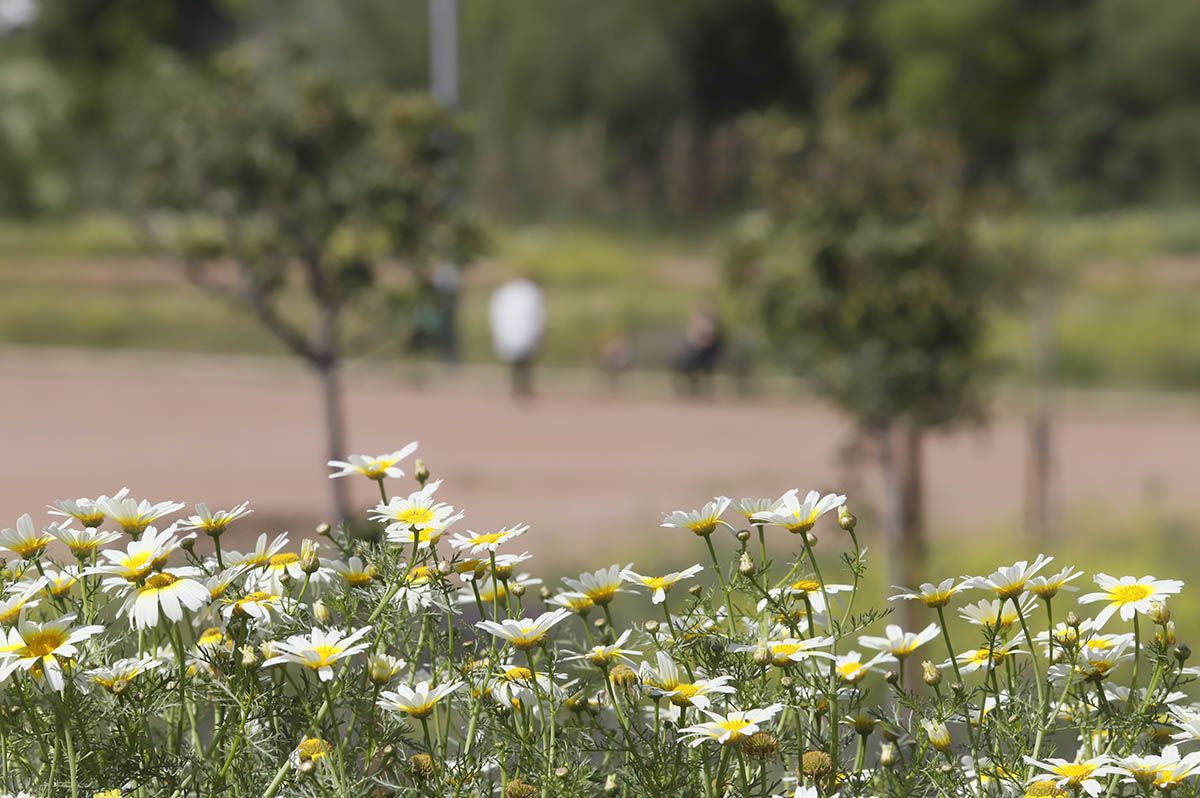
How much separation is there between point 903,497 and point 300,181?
4169 millimetres

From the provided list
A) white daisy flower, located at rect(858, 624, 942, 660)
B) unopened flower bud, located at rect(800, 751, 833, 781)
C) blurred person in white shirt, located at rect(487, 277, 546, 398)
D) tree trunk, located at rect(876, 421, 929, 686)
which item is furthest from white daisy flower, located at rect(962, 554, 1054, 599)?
blurred person in white shirt, located at rect(487, 277, 546, 398)

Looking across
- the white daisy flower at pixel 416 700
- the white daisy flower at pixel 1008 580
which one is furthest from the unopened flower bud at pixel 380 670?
the white daisy flower at pixel 1008 580

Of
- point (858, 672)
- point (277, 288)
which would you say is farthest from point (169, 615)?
point (277, 288)

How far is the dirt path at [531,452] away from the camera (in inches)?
477

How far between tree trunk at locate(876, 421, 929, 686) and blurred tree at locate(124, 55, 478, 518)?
3020 mm

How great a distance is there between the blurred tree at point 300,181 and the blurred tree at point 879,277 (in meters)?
2.63

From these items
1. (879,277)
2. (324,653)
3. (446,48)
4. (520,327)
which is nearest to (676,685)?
(324,653)

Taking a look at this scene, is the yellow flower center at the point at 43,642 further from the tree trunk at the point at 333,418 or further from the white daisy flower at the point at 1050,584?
the tree trunk at the point at 333,418

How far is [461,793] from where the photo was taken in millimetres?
1592

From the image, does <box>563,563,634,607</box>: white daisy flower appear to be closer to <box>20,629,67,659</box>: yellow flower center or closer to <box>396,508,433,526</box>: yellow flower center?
<box>396,508,433,526</box>: yellow flower center

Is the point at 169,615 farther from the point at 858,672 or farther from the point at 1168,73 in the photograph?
the point at 1168,73

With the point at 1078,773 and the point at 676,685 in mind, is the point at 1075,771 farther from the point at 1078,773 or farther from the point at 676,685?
the point at 676,685

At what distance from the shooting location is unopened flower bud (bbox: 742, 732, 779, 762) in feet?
4.89

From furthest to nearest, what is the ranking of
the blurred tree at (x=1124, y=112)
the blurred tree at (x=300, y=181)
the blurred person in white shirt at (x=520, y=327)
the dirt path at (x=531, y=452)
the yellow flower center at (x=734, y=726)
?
1. the blurred tree at (x=1124, y=112)
2. the blurred person in white shirt at (x=520, y=327)
3. the dirt path at (x=531, y=452)
4. the blurred tree at (x=300, y=181)
5. the yellow flower center at (x=734, y=726)
